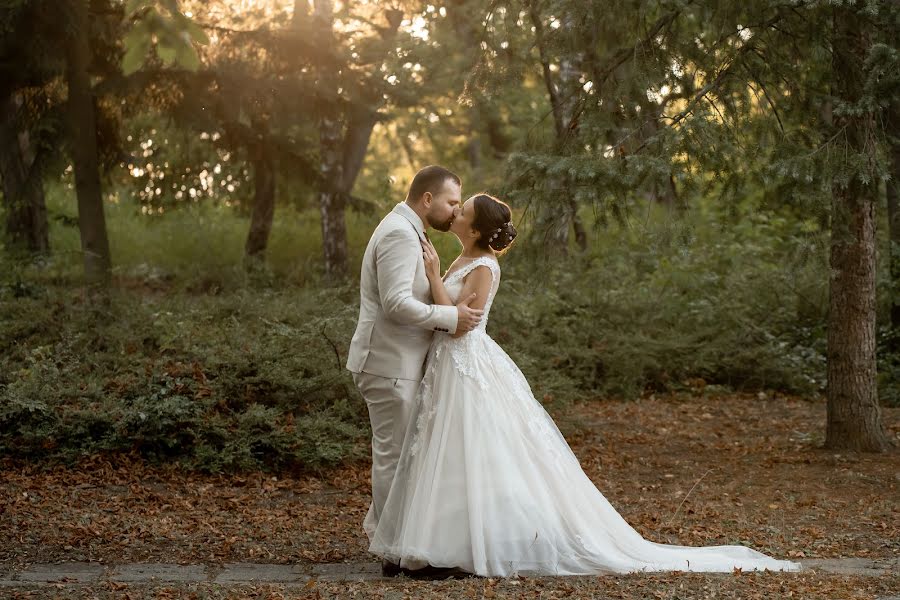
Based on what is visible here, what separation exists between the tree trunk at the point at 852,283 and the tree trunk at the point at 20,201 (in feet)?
32.0

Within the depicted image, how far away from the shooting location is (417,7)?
52.3ft

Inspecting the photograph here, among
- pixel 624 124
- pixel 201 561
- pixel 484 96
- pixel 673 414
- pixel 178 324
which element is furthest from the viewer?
pixel 673 414

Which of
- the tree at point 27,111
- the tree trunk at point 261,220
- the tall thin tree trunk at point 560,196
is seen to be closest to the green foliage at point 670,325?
the tall thin tree trunk at point 560,196

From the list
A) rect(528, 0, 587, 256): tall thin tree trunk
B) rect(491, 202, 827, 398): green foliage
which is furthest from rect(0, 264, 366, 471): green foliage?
rect(491, 202, 827, 398): green foliage

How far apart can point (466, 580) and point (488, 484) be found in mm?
494

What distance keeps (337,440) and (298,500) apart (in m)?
1.00

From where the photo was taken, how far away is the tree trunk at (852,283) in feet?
24.4

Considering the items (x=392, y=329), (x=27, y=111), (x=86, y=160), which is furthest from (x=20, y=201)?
(x=392, y=329)

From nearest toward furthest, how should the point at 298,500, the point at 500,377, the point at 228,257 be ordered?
1. the point at 500,377
2. the point at 298,500
3. the point at 228,257

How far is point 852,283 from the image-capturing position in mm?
8133

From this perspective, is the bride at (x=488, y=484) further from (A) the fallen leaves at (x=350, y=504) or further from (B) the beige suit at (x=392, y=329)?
(A) the fallen leaves at (x=350, y=504)

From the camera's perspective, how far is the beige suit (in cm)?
504

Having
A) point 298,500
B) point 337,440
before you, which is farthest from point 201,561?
point 337,440

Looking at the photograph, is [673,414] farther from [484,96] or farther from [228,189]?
[228,189]
